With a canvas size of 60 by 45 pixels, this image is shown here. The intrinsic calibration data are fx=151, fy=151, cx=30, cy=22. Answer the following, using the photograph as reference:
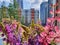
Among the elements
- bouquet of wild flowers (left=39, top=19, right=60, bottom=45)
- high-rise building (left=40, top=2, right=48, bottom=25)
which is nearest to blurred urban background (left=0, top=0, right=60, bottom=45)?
high-rise building (left=40, top=2, right=48, bottom=25)

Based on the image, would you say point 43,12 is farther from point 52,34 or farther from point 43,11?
point 52,34

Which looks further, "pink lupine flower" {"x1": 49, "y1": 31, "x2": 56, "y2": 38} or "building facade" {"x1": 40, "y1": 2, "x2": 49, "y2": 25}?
"building facade" {"x1": 40, "y1": 2, "x2": 49, "y2": 25}

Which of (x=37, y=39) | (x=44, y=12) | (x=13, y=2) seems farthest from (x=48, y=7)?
(x=37, y=39)

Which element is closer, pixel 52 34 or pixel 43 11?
pixel 52 34

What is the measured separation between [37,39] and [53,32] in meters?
0.13

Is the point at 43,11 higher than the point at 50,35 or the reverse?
higher

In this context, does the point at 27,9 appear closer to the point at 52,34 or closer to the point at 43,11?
the point at 43,11

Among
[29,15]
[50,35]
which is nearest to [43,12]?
[29,15]

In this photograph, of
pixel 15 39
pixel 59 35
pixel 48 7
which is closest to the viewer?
pixel 59 35

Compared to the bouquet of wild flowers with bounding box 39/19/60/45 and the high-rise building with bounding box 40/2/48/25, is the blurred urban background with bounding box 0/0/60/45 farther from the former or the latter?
the bouquet of wild flowers with bounding box 39/19/60/45

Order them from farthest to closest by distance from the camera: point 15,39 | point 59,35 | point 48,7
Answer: point 48,7, point 15,39, point 59,35

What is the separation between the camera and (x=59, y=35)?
942 millimetres

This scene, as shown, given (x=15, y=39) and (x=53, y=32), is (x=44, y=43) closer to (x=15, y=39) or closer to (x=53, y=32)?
(x=53, y=32)

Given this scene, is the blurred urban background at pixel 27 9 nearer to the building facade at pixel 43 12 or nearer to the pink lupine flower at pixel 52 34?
the building facade at pixel 43 12
